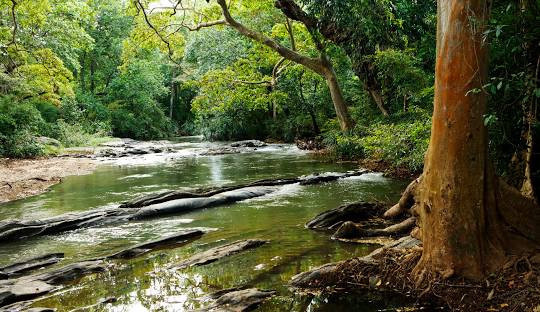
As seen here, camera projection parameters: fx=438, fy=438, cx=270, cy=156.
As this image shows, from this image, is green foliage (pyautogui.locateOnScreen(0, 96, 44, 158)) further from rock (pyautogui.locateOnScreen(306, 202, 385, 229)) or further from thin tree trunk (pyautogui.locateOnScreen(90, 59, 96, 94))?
thin tree trunk (pyautogui.locateOnScreen(90, 59, 96, 94))

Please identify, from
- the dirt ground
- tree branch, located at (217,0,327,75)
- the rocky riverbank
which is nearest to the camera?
the dirt ground

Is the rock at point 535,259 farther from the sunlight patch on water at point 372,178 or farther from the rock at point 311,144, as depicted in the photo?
the rock at point 311,144

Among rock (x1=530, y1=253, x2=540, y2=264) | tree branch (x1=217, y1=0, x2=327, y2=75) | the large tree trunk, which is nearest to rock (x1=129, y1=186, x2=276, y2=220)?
the large tree trunk

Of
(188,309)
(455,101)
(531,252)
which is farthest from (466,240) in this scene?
(188,309)

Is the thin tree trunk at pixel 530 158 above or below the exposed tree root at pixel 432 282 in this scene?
above

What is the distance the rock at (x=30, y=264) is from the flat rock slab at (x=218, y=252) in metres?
1.98

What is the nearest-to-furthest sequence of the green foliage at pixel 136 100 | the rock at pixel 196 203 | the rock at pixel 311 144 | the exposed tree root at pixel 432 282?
the exposed tree root at pixel 432 282, the rock at pixel 196 203, the rock at pixel 311 144, the green foliage at pixel 136 100

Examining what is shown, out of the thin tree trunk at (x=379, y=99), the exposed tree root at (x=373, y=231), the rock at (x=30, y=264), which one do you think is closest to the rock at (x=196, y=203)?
the rock at (x=30, y=264)

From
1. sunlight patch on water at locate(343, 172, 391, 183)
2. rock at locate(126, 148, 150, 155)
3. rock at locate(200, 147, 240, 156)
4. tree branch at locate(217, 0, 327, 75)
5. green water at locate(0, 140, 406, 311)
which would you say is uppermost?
tree branch at locate(217, 0, 327, 75)

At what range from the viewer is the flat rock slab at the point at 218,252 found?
577 cm

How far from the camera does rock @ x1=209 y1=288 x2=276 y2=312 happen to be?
416 centimetres

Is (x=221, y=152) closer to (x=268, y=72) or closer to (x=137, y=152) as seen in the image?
(x=137, y=152)

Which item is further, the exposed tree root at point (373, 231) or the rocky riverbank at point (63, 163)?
the rocky riverbank at point (63, 163)

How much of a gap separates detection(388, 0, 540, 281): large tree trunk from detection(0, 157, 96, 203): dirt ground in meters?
11.1
